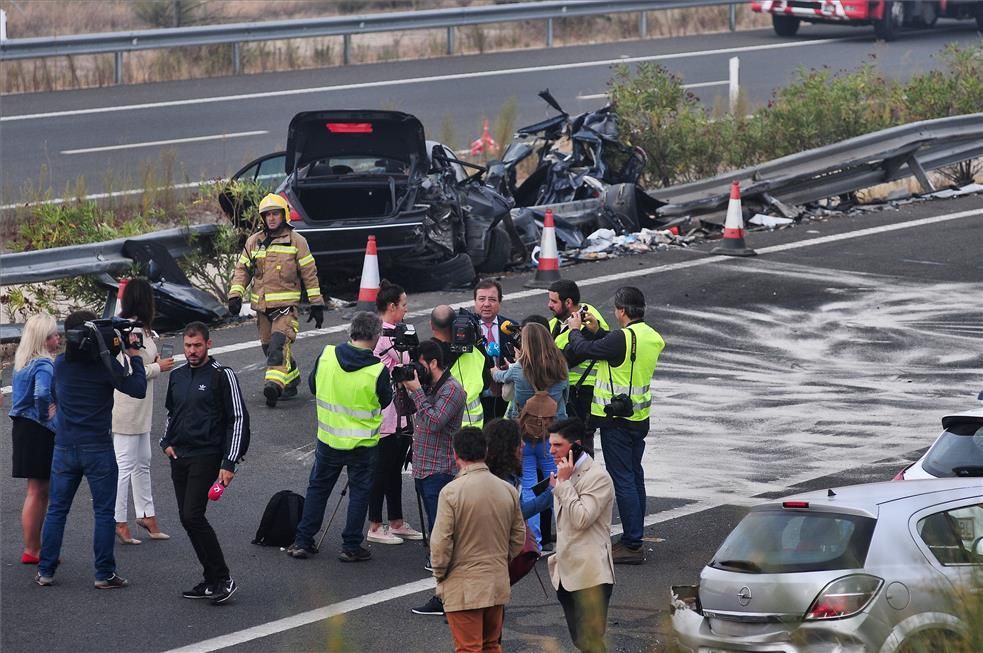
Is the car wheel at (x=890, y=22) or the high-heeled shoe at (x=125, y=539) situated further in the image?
the car wheel at (x=890, y=22)

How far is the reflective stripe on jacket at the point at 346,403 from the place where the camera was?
9188 mm

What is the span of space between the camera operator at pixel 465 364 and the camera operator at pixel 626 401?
728 mm

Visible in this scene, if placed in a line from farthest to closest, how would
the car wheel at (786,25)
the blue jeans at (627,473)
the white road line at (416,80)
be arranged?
the car wheel at (786,25), the white road line at (416,80), the blue jeans at (627,473)

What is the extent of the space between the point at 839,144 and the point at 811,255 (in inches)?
100

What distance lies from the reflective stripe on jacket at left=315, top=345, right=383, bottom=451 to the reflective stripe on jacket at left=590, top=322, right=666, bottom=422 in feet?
4.64

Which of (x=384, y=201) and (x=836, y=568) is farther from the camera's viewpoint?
(x=384, y=201)

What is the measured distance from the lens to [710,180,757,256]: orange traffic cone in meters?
16.9

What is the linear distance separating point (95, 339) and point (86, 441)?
60 cm

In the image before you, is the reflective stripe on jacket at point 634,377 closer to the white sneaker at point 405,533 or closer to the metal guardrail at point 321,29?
the white sneaker at point 405,533

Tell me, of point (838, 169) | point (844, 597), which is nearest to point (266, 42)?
point (838, 169)

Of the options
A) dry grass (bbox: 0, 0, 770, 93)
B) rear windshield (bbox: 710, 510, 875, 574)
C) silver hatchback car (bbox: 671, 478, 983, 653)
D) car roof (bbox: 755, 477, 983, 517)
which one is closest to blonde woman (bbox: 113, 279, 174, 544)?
silver hatchback car (bbox: 671, 478, 983, 653)

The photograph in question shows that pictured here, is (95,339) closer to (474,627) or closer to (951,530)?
(474,627)

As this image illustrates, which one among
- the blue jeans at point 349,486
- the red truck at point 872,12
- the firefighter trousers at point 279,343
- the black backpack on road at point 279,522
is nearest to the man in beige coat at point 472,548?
the blue jeans at point 349,486

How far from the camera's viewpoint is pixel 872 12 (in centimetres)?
3030
